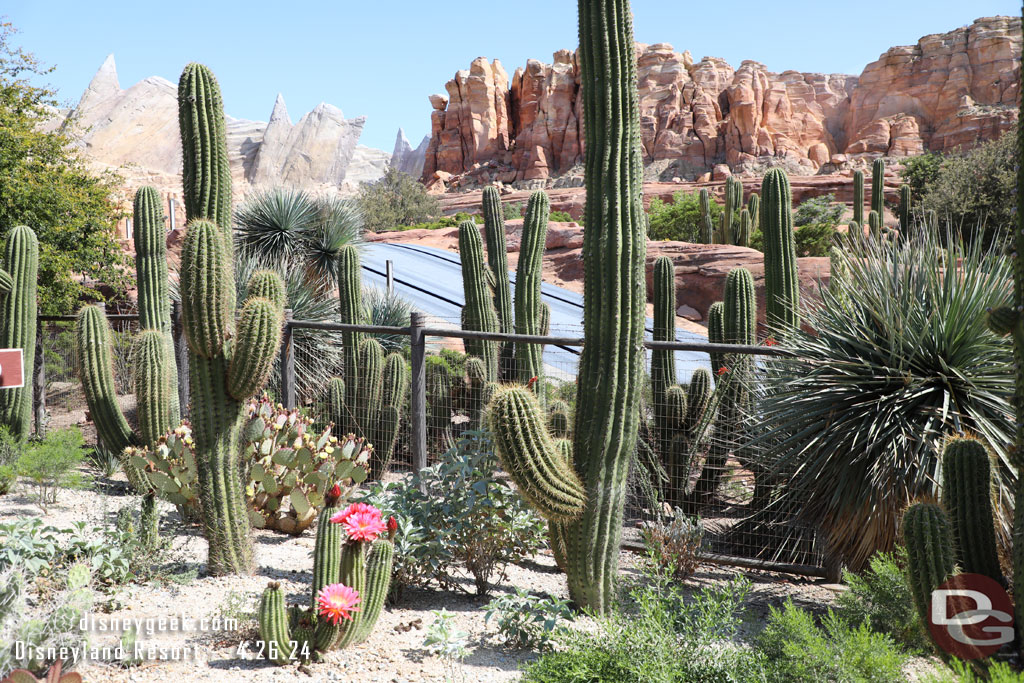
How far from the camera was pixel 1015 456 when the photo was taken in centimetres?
298

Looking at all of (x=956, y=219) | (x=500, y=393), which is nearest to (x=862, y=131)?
(x=956, y=219)

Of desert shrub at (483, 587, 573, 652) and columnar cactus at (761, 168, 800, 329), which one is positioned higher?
columnar cactus at (761, 168, 800, 329)

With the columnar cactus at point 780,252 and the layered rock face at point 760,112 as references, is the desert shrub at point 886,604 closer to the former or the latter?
the columnar cactus at point 780,252

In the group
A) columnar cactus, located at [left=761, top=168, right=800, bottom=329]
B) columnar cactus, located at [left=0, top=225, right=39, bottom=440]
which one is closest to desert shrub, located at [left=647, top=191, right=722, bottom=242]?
columnar cactus, located at [left=761, top=168, right=800, bottom=329]

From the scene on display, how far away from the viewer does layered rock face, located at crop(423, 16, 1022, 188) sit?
55.9 m

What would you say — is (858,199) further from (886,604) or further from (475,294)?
(886,604)

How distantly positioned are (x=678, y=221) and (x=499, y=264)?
966 inches

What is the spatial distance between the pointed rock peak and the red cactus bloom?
79.4 metres

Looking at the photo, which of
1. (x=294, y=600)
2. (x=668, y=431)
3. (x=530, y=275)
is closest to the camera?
(x=294, y=600)

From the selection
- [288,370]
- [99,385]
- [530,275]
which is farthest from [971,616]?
[99,385]

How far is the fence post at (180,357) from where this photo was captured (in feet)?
25.4

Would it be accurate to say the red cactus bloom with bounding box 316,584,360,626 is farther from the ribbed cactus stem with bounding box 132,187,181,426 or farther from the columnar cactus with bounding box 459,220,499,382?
the columnar cactus with bounding box 459,220,499,382

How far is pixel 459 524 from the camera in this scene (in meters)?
4.69

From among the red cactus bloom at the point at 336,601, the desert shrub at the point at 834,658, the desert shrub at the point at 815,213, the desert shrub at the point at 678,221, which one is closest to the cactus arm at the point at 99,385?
the red cactus bloom at the point at 336,601
